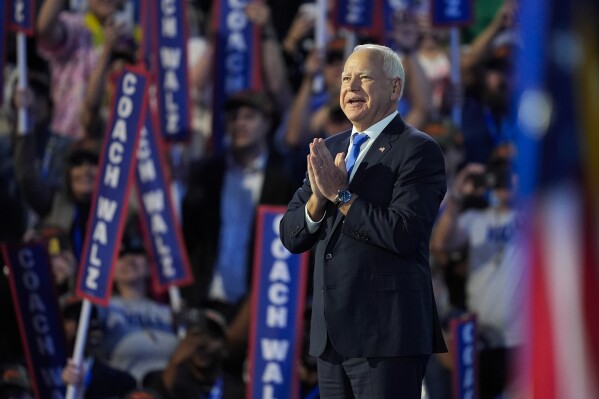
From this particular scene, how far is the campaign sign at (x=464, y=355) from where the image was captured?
4.39 meters

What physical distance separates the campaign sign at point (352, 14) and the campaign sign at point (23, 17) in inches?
59.6

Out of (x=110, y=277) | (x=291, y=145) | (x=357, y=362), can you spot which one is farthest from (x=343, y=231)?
(x=291, y=145)

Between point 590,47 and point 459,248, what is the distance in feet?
13.5

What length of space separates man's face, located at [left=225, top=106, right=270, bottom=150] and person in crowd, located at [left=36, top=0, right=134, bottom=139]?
0.68 metres

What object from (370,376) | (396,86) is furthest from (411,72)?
(370,376)

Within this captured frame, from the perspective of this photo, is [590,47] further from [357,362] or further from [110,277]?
[110,277]

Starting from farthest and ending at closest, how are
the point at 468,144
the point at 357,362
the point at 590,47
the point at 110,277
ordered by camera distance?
1. the point at 468,144
2. the point at 110,277
3. the point at 357,362
4. the point at 590,47

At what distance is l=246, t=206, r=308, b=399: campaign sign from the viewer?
4316 millimetres

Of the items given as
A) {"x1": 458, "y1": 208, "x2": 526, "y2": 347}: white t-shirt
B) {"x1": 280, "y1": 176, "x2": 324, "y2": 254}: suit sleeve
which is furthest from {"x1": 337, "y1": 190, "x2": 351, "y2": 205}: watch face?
{"x1": 458, "y1": 208, "x2": 526, "y2": 347}: white t-shirt

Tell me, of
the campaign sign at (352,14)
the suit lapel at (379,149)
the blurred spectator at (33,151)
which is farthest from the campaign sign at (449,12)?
the suit lapel at (379,149)

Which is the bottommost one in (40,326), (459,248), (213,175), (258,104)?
(40,326)

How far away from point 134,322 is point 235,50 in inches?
56.2

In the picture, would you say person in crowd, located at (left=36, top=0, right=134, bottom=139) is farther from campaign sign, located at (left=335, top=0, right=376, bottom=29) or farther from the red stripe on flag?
the red stripe on flag

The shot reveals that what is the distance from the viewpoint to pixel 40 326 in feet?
14.8
